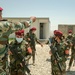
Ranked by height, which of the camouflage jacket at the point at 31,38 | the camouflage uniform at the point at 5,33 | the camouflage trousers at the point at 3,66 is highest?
the camouflage uniform at the point at 5,33

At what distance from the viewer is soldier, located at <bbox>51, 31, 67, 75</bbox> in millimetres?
7961

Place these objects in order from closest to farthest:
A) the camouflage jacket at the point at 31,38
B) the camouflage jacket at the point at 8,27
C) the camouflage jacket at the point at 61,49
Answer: the camouflage jacket at the point at 8,27 < the camouflage jacket at the point at 61,49 < the camouflage jacket at the point at 31,38

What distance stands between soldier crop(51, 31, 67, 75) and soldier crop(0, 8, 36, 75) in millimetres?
2385

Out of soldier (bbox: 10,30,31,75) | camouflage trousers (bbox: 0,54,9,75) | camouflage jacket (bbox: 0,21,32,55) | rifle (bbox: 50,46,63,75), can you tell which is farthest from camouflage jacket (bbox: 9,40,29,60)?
camouflage jacket (bbox: 0,21,32,55)

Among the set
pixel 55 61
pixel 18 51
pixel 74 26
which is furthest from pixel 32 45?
pixel 74 26

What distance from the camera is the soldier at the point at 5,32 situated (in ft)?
17.4

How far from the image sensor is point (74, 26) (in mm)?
41344

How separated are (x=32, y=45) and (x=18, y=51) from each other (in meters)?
6.12

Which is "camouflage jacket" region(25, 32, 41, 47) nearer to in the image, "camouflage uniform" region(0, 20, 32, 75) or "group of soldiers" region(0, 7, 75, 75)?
"group of soldiers" region(0, 7, 75, 75)

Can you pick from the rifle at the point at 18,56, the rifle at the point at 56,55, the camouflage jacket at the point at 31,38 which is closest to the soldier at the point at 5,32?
the rifle at the point at 18,56

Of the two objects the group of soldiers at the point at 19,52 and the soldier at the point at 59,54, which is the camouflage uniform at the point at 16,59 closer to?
the group of soldiers at the point at 19,52

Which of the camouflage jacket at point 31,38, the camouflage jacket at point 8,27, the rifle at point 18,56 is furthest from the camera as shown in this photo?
the camouflage jacket at point 31,38

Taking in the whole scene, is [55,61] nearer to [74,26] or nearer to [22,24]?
[22,24]

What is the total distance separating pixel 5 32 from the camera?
17.8 ft
